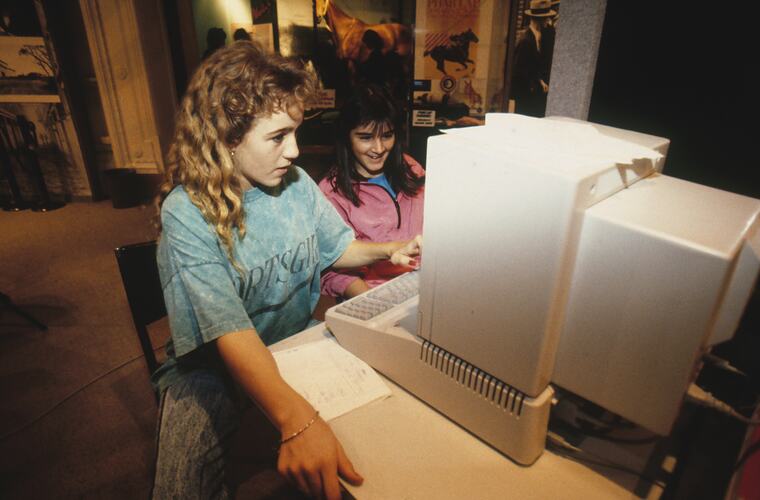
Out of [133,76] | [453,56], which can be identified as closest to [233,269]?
[453,56]

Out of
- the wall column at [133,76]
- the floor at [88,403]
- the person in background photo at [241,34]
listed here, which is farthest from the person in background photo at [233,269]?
the wall column at [133,76]

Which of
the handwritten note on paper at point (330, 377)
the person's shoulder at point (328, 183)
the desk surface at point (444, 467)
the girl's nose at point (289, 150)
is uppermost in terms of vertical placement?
the girl's nose at point (289, 150)

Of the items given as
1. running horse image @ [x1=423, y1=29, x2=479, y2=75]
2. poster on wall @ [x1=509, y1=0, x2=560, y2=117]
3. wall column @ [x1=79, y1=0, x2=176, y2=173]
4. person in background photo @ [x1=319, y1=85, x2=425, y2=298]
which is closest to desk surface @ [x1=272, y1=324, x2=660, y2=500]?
person in background photo @ [x1=319, y1=85, x2=425, y2=298]

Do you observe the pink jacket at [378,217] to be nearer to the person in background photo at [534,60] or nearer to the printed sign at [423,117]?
the printed sign at [423,117]

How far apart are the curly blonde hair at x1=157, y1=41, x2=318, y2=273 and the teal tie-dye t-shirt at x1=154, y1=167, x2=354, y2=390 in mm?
41

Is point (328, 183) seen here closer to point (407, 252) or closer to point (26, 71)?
point (407, 252)

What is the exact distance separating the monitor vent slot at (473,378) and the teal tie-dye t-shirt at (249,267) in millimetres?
394

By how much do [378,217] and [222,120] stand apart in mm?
903

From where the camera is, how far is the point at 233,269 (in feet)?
3.66

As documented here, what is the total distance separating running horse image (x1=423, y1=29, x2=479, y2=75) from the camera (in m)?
2.84

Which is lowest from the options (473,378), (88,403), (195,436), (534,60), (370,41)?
(88,403)

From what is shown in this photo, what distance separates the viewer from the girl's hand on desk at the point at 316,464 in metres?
0.72

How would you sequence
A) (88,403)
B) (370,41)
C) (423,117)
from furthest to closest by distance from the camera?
1. (370,41)
2. (423,117)
3. (88,403)

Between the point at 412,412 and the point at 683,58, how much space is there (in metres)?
0.99
